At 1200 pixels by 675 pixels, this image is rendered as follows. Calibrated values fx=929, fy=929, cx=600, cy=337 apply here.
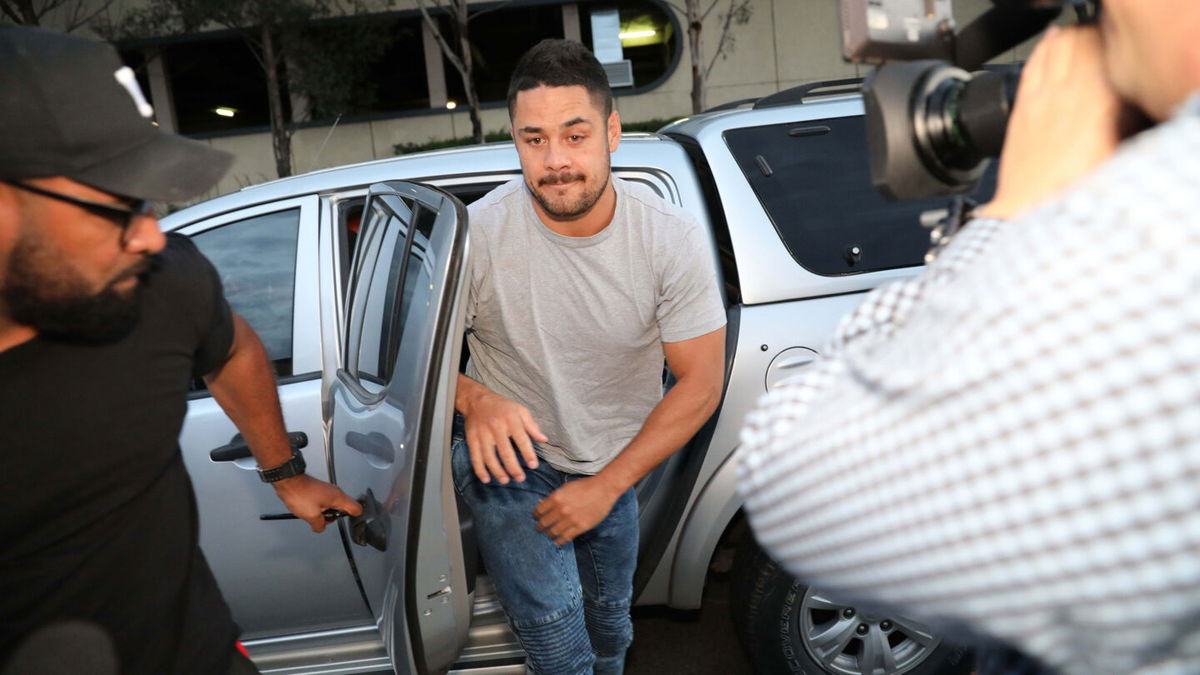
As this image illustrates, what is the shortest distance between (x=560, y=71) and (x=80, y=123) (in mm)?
1229

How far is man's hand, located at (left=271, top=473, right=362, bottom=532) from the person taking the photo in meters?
1.92

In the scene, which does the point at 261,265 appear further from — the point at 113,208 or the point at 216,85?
the point at 216,85

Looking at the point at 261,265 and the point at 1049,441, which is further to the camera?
the point at 261,265

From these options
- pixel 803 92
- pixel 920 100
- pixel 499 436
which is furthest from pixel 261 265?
pixel 920 100

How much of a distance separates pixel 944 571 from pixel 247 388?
143cm

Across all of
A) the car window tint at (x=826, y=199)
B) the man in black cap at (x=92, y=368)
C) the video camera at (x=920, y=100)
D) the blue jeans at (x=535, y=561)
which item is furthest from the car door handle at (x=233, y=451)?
the video camera at (x=920, y=100)

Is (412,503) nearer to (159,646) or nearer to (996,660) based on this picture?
(159,646)

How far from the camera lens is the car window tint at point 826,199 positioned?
2727 mm

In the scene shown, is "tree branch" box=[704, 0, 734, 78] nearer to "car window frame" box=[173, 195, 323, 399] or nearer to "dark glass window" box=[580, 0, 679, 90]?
"dark glass window" box=[580, 0, 679, 90]

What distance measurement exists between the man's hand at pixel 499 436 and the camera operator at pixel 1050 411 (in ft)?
3.78

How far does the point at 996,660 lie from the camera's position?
868mm

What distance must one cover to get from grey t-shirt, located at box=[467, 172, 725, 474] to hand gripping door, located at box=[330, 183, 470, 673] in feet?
0.73

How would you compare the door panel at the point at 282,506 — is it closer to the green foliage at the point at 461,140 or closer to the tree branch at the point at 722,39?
the green foliage at the point at 461,140

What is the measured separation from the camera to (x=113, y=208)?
1290mm
